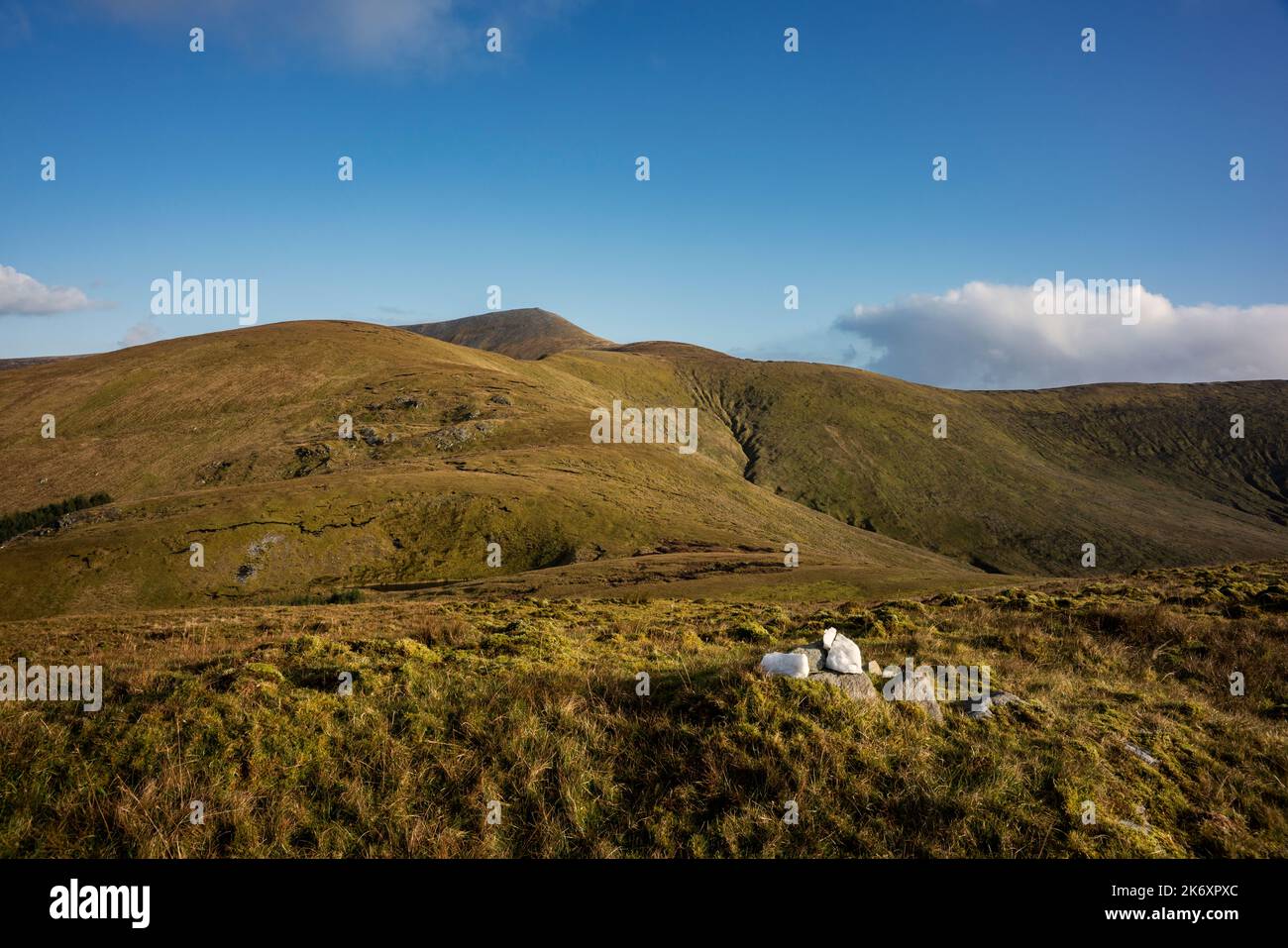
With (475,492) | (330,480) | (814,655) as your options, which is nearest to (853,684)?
(814,655)

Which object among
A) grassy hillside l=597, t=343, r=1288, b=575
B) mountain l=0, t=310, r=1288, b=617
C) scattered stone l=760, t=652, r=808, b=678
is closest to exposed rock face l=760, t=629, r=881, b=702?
scattered stone l=760, t=652, r=808, b=678

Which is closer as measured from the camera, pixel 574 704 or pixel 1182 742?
pixel 574 704

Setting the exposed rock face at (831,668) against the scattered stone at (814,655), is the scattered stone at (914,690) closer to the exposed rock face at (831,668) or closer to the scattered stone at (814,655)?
the exposed rock face at (831,668)

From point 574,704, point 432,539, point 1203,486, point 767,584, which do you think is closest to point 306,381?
point 432,539

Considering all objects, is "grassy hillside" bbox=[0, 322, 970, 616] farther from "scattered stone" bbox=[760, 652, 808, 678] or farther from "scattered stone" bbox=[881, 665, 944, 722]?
"scattered stone" bbox=[760, 652, 808, 678]

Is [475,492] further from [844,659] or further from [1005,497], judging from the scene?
[1005,497]
